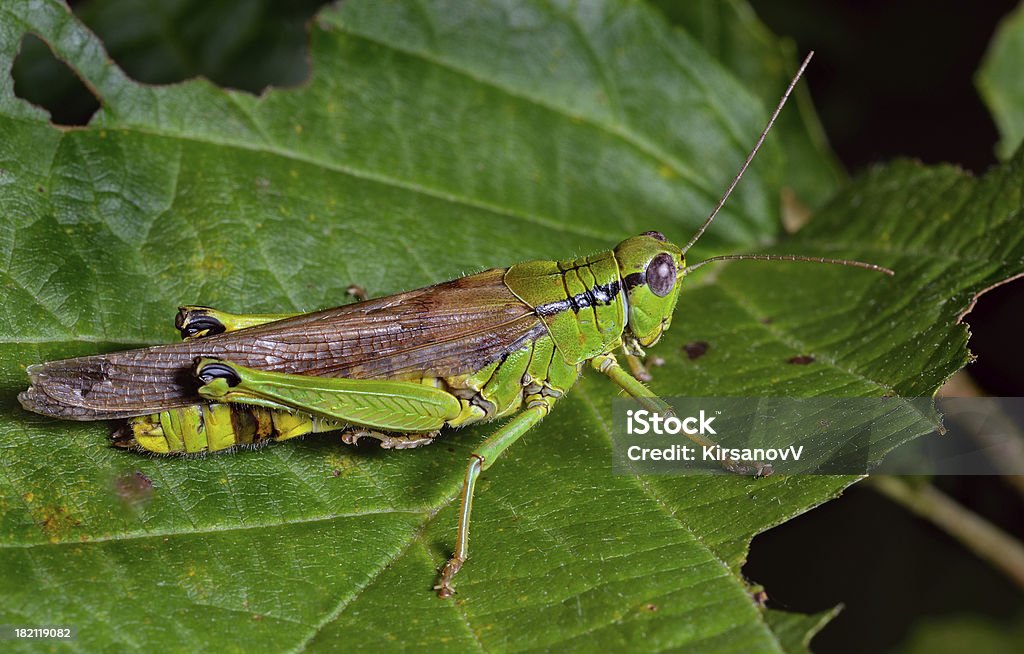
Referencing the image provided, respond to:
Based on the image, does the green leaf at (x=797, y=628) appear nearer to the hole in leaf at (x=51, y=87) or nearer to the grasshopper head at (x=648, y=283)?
the grasshopper head at (x=648, y=283)

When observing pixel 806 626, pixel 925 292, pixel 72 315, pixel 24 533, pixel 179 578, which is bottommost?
pixel 806 626

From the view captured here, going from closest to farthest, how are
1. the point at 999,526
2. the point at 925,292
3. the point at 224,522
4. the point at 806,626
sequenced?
the point at 806,626 → the point at 224,522 → the point at 925,292 → the point at 999,526

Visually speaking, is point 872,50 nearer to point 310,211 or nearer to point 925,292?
point 925,292

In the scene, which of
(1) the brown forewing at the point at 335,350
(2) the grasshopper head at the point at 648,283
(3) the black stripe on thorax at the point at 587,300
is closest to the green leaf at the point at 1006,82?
(2) the grasshopper head at the point at 648,283

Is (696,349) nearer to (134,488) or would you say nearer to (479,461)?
(479,461)

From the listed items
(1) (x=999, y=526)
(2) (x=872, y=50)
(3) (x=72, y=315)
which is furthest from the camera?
(2) (x=872, y=50)

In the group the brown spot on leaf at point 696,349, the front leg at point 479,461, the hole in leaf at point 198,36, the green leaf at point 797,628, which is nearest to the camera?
the green leaf at point 797,628

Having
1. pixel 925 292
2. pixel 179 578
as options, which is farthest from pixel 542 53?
pixel 179 578
